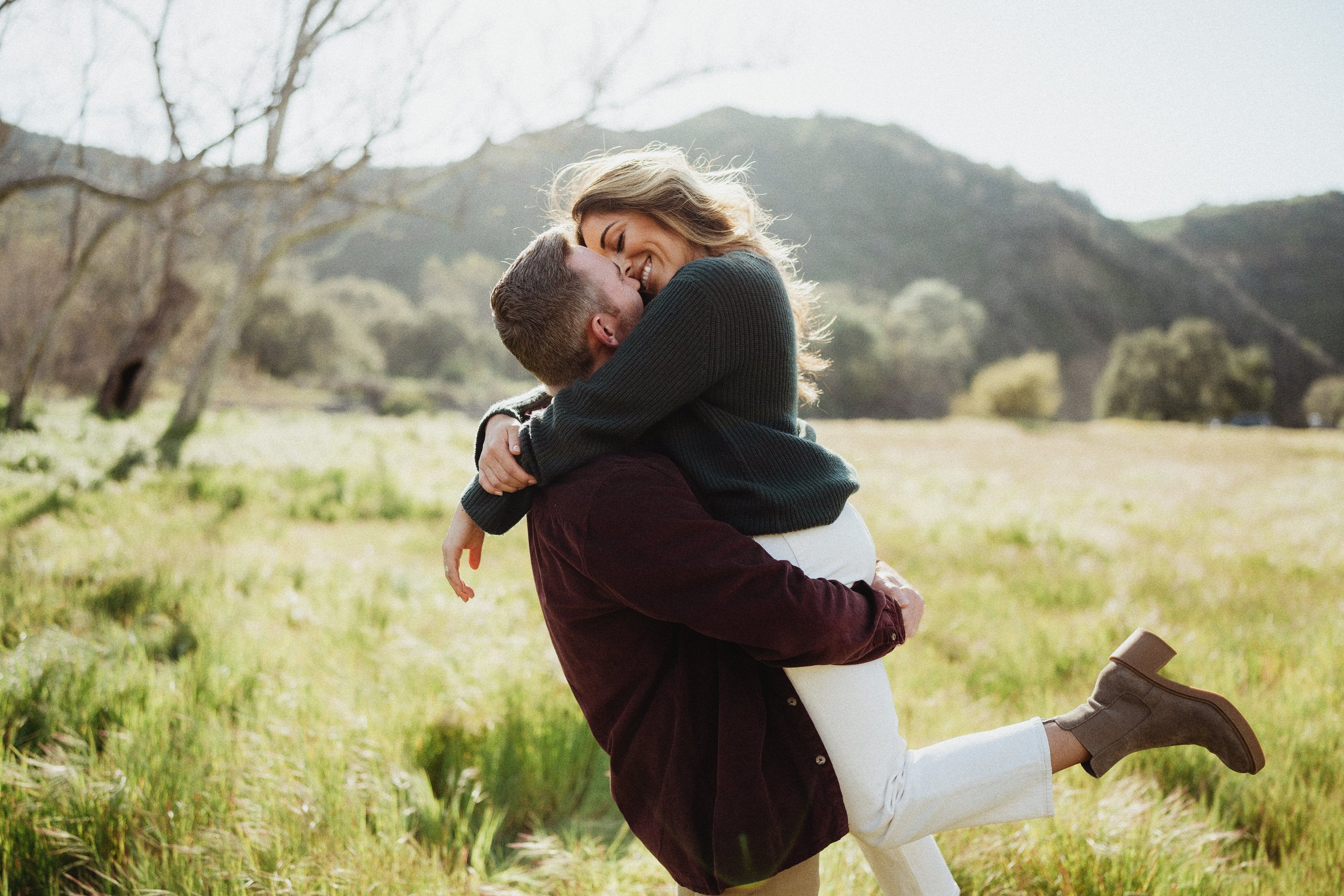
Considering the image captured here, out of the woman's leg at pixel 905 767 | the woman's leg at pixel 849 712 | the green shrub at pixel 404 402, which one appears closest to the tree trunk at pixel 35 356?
the woman's leg at pixel 849 712

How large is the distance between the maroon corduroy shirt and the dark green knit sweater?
94 millimetres

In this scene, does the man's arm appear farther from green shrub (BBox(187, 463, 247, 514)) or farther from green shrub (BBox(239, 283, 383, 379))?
green shrub (BBox(239, 283, 383, 379))

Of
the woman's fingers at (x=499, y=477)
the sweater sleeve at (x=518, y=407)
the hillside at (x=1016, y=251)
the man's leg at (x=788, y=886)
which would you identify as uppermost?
the hillside at (x=1016, y=251)

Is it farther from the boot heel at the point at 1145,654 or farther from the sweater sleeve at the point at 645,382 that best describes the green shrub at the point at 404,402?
the boot heel at the point at 1145,654

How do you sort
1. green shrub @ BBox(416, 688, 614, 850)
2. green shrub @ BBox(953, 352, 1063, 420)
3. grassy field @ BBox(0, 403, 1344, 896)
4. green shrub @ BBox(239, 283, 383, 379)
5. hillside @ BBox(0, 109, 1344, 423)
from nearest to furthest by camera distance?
grassy field @ BBox(0, 403, 1344, 896) < green shrub @ BBox(416, 688, 614, 850) < green shrub @ BBox(239, 283, 383, 379) < green shrub @ BBox(953, 352, 1063, 420) < hillside @ BBox(0, 109, 1344, 423)

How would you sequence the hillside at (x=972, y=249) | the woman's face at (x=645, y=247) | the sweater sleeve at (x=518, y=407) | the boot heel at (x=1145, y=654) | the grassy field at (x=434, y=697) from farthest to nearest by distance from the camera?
the hillside at (x=972, y=249) → the grassy field at (x=434, y=697) → the sweater sleeve at (x=518, y=407) → the woman's face at (x=645, y=247) → the boot heel at (x=1145, y=654)

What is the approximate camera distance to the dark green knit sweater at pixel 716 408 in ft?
5.00

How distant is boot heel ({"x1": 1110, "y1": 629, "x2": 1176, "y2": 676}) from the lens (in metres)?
1.81

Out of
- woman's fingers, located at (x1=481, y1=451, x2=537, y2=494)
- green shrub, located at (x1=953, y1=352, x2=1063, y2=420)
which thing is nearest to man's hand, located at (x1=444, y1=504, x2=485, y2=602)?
woman's fingers, located at (x1=481, y1=451, x2=537, y2=494)

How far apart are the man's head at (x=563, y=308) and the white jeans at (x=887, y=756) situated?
578 mm

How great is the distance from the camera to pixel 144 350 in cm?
1495

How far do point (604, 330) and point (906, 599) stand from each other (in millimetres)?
918

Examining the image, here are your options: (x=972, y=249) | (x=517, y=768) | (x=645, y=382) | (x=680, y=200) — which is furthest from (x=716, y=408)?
(x=972, y=249)

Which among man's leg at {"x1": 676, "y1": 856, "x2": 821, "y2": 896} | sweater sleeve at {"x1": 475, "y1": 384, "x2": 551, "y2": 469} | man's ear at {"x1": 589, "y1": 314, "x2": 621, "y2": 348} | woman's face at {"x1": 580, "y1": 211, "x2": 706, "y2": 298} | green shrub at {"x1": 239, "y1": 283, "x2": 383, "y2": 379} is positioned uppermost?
green shrub at {"x1": 239, "y1": 283, "x2": 383, "y2": 379}
